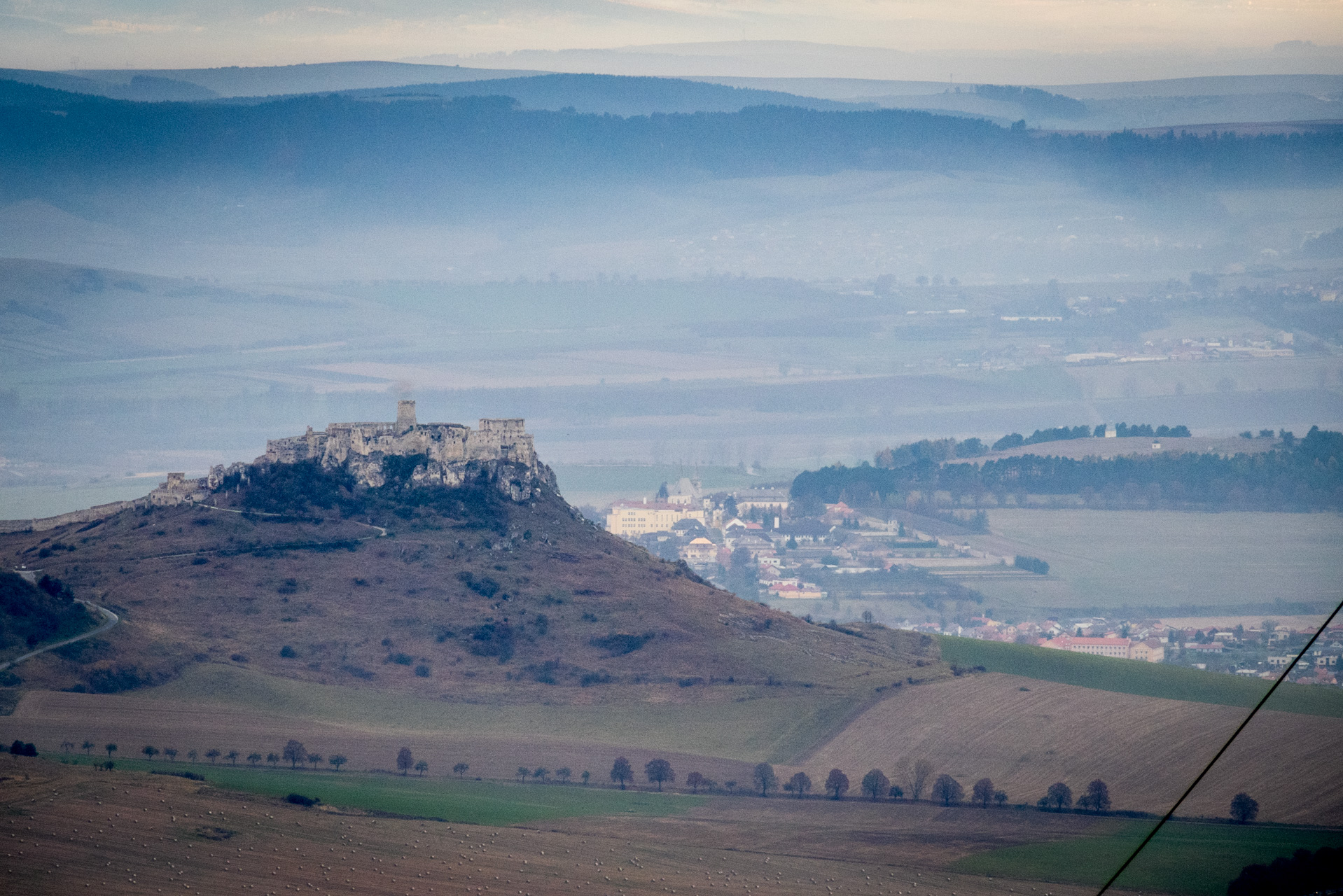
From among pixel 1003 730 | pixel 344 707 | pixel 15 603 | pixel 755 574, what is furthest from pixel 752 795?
pixel 755 574

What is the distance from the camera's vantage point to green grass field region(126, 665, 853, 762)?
79.6 meters

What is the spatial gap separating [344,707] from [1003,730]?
90.9ft

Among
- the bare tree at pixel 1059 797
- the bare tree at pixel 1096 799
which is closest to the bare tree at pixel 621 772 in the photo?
the bare tree at pixel 1059 797

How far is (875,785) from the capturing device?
72500mm

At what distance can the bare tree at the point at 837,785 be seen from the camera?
72.1m

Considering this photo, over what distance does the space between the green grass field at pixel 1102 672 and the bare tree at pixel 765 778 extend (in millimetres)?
20856

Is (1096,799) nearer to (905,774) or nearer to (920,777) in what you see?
(920,777)

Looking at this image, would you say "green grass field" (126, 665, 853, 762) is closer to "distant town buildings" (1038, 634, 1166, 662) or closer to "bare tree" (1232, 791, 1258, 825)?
"bare tree" (1232, 791, 1258, 825)

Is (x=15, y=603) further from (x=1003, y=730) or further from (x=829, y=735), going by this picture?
(x=1003, y=730)

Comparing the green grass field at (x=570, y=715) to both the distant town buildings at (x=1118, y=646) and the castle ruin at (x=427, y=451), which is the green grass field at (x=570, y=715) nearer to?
the castle ruin at (x=427, y=451)

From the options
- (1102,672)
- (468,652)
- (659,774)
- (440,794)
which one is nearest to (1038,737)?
(659,774)

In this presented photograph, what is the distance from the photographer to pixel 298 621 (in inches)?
3509

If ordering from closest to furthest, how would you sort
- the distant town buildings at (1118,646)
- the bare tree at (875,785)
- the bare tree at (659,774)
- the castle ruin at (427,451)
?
1. the bare tree at (875,785)
2. the bare tree at (659,774)
3. the castle ruin at (427,451)
4. the distant town buildings at (1118,646)

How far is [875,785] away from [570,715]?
16.3 metres
